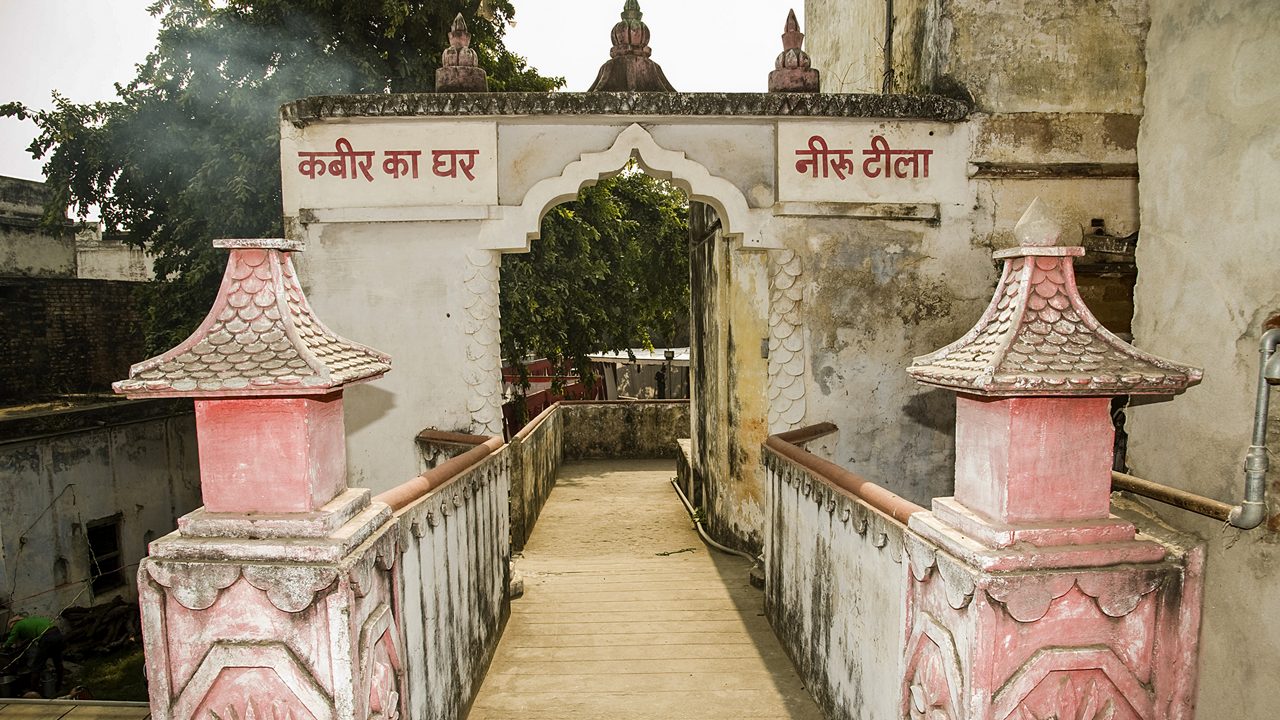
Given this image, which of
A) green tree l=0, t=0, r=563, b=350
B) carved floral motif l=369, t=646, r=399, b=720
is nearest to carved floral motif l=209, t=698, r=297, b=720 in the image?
carved floral motif l=369, t=646, r=399, b=720

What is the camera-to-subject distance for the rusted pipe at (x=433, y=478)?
338cm

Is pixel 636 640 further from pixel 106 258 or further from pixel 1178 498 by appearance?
pixel 106 258

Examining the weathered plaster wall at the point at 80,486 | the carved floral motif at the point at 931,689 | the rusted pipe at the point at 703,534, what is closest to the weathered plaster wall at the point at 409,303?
the rusted pipe at the point at 703,534

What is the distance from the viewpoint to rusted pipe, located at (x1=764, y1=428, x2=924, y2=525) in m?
3.26

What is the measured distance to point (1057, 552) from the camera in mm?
2562

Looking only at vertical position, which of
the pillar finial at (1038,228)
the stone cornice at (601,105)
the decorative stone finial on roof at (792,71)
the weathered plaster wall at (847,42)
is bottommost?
the pillar finial at (1038,228)

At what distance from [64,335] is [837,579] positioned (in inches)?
643

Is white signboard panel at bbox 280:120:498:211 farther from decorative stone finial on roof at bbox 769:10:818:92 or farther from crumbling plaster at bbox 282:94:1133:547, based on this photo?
decorative stone finial on roof at bbox 769:10:818:92

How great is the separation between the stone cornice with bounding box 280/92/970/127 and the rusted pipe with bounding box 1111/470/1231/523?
11.3 ft

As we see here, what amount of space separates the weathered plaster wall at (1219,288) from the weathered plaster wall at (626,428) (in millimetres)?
9545

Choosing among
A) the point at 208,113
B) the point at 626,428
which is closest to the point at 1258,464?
the point at 208,113

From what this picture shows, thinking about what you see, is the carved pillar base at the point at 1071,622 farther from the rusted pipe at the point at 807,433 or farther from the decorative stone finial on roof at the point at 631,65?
the decorative stone finial on roof at the point at 631,65

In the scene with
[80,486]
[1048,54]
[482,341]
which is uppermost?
[1048,54]

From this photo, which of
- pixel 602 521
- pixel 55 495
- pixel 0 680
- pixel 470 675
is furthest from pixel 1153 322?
pixel 55 495
